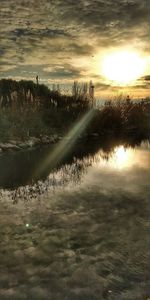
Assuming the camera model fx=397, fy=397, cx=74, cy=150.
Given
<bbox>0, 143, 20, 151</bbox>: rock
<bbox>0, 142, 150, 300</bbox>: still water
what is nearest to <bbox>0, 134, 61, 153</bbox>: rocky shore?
<bbox>0, 143, 20, 151</bbox>: rock

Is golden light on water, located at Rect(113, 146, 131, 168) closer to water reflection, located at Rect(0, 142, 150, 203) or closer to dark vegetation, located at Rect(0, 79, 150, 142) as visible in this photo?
water reflection, located at Rect(0, 142, 150, 203)

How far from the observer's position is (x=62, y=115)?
2194 centimetres

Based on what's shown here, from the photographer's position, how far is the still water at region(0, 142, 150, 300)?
14.5 ft

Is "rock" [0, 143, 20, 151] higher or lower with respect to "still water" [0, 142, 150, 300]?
lower

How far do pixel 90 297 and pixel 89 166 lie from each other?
24.7ft

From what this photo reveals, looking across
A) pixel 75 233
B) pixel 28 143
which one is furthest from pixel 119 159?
pixel 75 233

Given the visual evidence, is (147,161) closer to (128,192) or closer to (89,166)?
(89,166)

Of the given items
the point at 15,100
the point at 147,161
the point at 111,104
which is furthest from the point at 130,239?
the point at 111,104

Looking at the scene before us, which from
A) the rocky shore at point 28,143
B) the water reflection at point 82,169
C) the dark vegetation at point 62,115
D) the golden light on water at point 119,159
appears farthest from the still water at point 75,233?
the dark vegetation at point 62,115

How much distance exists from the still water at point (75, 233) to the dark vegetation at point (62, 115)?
20.7ft

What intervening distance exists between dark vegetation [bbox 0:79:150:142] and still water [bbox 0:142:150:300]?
6313 mm

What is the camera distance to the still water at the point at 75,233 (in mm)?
4414

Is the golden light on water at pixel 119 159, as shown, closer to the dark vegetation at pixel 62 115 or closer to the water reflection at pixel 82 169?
the water reflection at pixel 82 169

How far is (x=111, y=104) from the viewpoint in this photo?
24.9 meters
